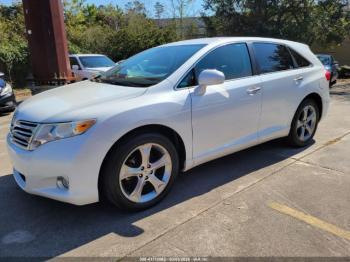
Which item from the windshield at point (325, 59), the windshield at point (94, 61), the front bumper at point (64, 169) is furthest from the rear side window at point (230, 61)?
the windshield at point (325, 59)

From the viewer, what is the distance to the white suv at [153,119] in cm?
309

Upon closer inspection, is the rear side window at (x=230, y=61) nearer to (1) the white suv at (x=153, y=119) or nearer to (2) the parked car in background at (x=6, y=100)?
(1) the white suv at (x=153, y=119)

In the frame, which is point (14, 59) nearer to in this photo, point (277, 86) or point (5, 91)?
point (5, 91)

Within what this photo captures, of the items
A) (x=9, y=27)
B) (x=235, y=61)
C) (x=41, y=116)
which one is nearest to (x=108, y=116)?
(x=41, y=116)

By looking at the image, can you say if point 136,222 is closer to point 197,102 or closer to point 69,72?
point 197,102

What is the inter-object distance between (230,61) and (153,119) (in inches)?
56.1

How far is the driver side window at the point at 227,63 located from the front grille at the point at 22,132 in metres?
1.57

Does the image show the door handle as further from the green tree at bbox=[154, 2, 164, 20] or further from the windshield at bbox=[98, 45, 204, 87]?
the green tree at bbox=[154, 2, 164, 20]

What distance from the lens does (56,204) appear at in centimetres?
367

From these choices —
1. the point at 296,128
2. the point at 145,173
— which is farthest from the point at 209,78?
the point at 296,128

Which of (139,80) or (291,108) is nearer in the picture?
(139,80)

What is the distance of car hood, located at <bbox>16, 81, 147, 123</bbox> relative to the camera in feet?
10.5

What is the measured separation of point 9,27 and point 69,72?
44.6 ft

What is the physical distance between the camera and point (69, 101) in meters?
3.45
